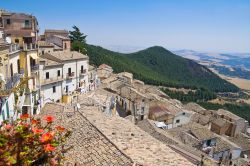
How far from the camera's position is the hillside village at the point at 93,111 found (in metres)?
13.8

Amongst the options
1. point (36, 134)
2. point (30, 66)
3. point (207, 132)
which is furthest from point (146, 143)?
point (207, 132)

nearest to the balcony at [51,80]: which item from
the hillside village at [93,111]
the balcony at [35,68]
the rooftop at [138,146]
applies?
the hillside village at [93,111]

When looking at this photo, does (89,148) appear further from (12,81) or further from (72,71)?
(72,71)

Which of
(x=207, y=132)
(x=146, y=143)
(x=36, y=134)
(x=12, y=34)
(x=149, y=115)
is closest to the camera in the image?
(x=36, y=134)

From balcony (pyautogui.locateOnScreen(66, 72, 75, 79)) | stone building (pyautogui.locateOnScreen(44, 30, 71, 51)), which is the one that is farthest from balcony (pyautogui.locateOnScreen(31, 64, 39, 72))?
stone building (pyautogui.locateOnScreen(44, 30, 71, 51))

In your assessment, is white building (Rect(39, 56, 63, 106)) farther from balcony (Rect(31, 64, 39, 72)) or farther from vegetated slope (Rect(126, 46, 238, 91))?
vegetated slope (Rect(126, 46, 238, 91))

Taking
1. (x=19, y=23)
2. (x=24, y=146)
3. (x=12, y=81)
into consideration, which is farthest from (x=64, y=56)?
(x=24, y=146)

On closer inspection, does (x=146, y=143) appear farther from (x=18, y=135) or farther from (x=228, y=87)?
(x=228, y=87)

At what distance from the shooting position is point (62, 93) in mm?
33562

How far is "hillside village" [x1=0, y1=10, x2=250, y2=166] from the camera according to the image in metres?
13.8

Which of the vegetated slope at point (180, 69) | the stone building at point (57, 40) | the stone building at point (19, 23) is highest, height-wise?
the stone building at point (19, 23)

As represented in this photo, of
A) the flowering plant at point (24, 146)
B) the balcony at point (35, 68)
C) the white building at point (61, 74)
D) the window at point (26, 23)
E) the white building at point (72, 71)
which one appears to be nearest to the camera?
the flowering plant at point (24, 146)

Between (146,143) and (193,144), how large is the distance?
70.6 ft

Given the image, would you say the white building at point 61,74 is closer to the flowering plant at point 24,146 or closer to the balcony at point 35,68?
the balcony at point 35,68
